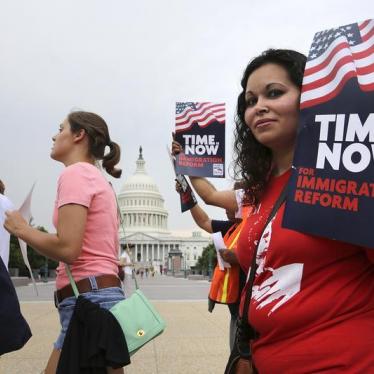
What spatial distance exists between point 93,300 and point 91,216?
0.44m

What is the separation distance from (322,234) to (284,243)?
6.7 inches

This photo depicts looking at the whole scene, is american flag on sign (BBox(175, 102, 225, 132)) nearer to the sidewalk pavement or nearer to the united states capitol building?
the sidewalk pavement

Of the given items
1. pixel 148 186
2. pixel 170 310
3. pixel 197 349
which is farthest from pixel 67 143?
pixel 148 186

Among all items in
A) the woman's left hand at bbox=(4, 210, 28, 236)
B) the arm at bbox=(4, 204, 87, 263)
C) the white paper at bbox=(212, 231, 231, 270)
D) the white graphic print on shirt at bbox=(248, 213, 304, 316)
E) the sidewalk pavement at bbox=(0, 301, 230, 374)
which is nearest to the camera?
the white graphic print on shirt at bbox=(248, 213, 304, 316)

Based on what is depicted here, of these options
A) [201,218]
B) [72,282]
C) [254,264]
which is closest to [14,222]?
[72,282]

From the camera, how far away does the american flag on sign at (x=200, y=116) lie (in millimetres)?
4082

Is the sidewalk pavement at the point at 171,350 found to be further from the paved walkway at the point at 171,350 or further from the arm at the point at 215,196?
the arm at the point at 215,196

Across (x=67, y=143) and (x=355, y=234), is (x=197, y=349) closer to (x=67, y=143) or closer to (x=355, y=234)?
(x=67, y=143)

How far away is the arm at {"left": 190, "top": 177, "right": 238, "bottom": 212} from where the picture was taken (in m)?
3.47

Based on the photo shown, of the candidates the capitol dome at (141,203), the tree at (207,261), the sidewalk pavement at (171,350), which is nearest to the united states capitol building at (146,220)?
the capitol dome at (141,203)

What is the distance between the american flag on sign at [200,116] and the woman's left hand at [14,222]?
1619mm

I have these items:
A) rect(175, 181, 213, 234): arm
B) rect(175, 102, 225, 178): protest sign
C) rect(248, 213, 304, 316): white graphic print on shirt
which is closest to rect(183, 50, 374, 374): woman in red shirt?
rect(248, 213, 304, 316): white graphic print on shirt

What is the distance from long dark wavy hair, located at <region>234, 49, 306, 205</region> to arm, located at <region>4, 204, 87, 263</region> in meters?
0.82

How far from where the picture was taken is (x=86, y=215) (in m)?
2.75
